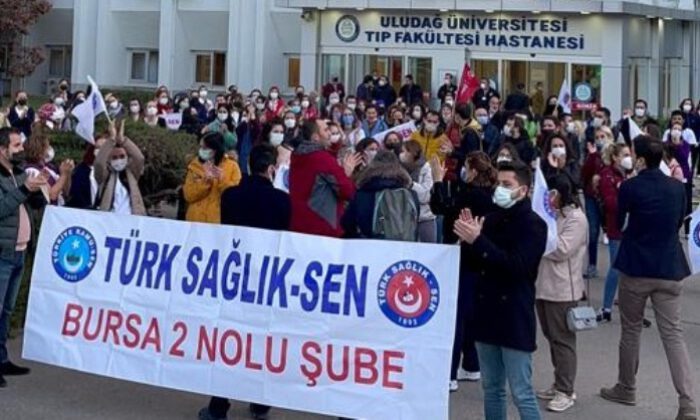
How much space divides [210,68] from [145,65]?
2.90 metres

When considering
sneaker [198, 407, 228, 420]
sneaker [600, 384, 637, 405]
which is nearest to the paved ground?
sneaker [600, 384, 637, 405]

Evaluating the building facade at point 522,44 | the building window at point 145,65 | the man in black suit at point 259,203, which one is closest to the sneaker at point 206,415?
the man in black suit at point 259,203

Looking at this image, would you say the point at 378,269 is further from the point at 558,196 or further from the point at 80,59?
the point at 80,59

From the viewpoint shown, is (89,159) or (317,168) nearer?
(317,168)

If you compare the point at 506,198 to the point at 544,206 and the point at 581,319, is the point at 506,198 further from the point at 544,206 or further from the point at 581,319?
the point at 581,319

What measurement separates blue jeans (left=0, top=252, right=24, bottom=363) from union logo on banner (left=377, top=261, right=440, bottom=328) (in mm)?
3186

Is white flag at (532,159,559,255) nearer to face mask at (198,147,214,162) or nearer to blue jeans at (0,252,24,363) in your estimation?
face mask at (198,147,214,162)

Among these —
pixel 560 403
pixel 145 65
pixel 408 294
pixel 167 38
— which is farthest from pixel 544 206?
pixel 145 65

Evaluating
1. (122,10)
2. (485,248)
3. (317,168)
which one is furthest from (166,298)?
(122,10)

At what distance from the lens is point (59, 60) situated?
4941cm

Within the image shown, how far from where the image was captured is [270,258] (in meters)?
8.92

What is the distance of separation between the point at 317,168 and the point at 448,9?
2757 centimetres

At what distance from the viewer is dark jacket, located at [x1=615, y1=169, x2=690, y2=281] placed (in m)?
9.53

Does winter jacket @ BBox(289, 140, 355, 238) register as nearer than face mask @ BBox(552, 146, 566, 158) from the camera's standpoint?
Yes
